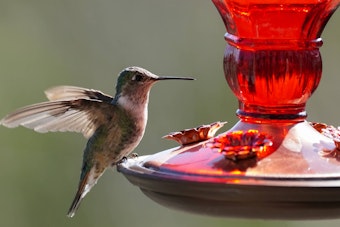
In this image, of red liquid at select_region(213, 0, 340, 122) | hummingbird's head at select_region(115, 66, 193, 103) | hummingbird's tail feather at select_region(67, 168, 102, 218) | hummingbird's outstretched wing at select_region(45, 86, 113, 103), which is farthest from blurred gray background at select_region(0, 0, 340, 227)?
red liquid at select_region(213, 0, 340, 122)

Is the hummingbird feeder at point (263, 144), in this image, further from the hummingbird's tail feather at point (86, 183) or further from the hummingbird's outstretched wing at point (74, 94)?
the hummingbird's tail feather at point (86, 183)

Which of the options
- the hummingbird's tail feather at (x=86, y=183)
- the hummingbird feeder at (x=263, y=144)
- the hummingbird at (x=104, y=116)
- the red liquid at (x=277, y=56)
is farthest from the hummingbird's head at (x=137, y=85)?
the red liquid at (x=277, y=56)

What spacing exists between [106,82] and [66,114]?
552cm

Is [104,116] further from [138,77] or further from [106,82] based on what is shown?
[106,82]

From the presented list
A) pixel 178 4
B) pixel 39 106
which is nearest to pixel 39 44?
pixel 178 4

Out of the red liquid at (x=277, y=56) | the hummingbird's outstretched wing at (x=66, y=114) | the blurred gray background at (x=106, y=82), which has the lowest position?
the blurred gray background at (x=106, y=82)

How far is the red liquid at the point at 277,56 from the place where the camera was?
4.50m

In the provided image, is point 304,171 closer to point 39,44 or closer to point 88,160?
point 88,160

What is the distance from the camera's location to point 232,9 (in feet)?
15.2

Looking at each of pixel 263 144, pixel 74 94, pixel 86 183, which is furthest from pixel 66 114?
pixel 263 144

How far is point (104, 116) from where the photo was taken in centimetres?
658

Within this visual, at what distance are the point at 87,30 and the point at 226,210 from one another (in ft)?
27.8

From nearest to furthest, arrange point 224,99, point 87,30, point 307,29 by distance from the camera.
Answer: point 307,29
point 224,99
point 87,30

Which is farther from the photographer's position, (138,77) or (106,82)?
(106,82)
